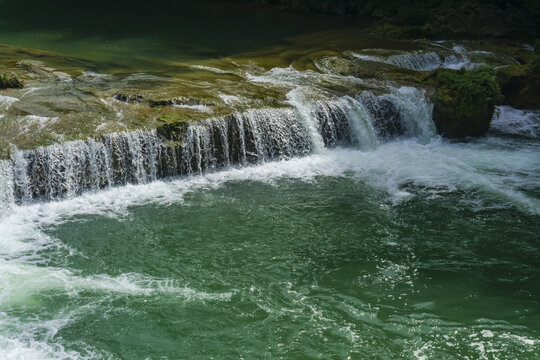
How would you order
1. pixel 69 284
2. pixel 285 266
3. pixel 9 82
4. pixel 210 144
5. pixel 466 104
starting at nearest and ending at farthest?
1. pixel 69 284
2. pixel 285 266
3. pixel 210 144
4. pixel 9 82
5. pixel 466 104

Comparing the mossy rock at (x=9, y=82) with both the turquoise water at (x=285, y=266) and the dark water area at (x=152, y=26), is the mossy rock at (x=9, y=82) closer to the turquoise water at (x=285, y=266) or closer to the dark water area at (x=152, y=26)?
the turquoise water at (x=285, y=266)

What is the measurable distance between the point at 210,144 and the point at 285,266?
13.0 feet

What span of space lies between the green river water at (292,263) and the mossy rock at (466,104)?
99 centimetres

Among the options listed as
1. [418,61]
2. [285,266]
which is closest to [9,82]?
[285,266]

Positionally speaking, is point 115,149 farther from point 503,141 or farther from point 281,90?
point 503,141

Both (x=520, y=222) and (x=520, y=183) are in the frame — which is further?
(x=520, y=183)

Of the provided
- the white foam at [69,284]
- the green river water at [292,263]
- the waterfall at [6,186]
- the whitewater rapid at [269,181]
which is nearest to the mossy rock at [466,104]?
the whitewater rapid at [269,181]

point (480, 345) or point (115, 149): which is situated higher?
point (115, 149)

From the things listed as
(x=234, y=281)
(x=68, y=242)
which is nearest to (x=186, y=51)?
(x=68, y=242)

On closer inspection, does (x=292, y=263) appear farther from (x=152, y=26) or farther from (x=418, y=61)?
(x=152, y=26)

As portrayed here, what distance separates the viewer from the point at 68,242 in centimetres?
852

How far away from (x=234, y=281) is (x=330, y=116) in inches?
233

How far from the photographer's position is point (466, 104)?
13.2 metres

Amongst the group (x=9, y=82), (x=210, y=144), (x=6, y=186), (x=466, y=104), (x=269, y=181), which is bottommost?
(x=269, y=181)
